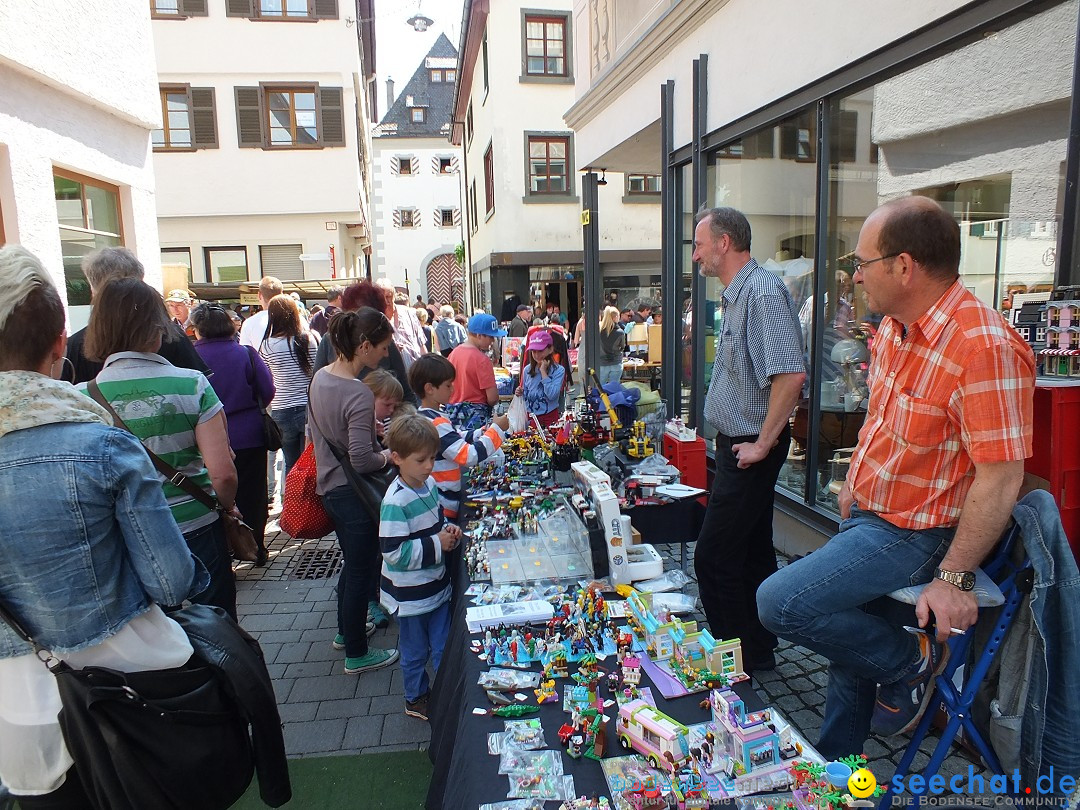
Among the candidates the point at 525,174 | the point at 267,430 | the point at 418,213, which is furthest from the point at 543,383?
the point at 418,213

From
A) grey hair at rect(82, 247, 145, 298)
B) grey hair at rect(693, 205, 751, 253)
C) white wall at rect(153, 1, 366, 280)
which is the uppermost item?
white wall at rect(153, 1, 366, 280)

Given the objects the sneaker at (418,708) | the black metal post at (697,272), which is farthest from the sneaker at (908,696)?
the black metal post at (697,272)

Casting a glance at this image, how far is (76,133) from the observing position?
6.25 meters

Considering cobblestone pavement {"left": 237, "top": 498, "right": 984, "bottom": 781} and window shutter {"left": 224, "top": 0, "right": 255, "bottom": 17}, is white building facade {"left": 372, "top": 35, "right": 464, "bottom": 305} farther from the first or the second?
cobblestone pavement {"left": 237, "top": 498, "right": 984, "bottom": 781}

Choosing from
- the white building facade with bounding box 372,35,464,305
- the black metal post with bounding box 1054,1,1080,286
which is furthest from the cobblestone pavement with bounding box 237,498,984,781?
the white building facade with bounding box 372,35,464,305

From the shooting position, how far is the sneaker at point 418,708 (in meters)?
3.17

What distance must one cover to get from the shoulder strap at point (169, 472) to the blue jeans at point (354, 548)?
91 centimetres

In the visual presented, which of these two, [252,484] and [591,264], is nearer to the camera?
[252,484]

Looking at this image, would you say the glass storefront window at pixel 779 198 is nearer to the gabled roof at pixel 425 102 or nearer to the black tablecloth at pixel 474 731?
the black tablecloth at pixel 474 731

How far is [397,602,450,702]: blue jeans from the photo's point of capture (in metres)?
3.05

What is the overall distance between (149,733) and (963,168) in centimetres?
472

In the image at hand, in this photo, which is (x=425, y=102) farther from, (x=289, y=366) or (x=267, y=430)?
(x=267, y=430)

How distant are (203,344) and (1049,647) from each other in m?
4.72

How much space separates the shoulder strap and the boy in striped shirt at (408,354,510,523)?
108 cm
